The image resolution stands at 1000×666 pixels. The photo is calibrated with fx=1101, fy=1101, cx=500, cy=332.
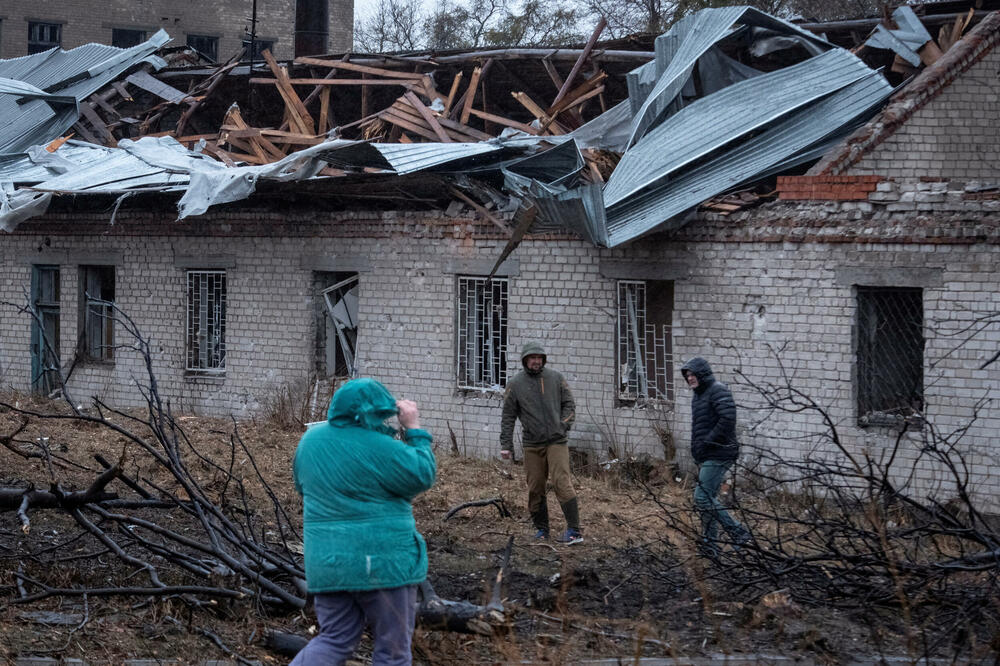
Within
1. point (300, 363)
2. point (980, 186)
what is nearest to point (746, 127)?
point (980, 186)

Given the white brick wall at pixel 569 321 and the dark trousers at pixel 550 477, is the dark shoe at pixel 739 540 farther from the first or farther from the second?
the white brick wall at pixel 569 321

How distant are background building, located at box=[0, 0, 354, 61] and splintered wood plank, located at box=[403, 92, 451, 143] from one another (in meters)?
20.5

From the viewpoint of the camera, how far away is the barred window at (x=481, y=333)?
1268 centimetres

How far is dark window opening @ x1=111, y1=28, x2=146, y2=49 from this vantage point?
34219 mm

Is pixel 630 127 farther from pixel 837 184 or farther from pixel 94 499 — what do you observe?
pixel 94 499

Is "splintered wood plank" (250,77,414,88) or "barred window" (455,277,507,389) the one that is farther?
"splintered wood plank" (250,77,414,88)

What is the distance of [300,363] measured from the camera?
1387cm

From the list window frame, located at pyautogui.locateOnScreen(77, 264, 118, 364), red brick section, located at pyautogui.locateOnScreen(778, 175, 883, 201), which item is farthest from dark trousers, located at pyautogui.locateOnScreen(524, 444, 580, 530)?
window frame, located at pyautogui.locateOnScreen(77, 264, 118, 364)

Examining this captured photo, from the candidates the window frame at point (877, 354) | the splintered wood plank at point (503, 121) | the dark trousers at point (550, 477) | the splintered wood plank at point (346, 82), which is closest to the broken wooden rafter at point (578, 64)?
the splintered wood plank at point (503, 121)

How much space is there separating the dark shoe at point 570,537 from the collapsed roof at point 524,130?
10.2 ft

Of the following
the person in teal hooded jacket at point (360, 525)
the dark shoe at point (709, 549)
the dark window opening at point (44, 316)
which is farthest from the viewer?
the dark window opening at point (44, 316)

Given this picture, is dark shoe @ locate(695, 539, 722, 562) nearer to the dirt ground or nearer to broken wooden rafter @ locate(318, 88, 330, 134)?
the dirt ground

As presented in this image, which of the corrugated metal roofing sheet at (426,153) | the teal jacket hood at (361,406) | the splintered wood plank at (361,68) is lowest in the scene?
the teal jacket hood at (361,406)

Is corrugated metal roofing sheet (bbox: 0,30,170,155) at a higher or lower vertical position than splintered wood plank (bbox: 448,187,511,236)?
higher
